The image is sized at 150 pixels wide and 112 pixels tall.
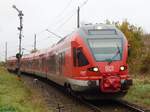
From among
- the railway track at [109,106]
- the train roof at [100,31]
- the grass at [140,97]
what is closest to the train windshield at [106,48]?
the train roof at [100,31]

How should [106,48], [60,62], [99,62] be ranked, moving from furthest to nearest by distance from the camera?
[60,62], [106,48], [99,62]

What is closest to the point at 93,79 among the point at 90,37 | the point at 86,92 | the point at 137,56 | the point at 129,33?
the point at 86,92

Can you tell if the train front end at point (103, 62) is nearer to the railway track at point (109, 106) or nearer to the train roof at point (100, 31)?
the train roof at point (100, 31)

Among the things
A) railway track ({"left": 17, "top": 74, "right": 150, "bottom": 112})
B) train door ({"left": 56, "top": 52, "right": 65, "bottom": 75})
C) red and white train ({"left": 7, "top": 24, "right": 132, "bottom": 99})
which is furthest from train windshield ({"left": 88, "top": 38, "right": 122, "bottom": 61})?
train door ({"left": 56, "top": 52, "right": 65, "bottom": 75})

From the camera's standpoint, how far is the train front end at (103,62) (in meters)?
18.1

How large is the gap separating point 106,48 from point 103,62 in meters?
0.74

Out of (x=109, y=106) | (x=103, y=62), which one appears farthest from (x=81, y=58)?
(x=109, y=106)

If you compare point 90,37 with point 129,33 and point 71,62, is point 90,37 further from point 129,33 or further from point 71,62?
point 129,33

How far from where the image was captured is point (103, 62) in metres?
18.4

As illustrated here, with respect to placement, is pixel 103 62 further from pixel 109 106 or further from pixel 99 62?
pixel 109 106

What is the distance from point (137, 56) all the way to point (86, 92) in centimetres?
4492

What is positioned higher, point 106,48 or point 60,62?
point 106,48

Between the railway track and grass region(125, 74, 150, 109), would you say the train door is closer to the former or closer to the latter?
the railway track

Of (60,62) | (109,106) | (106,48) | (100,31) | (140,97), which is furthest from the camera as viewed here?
(60,62)
